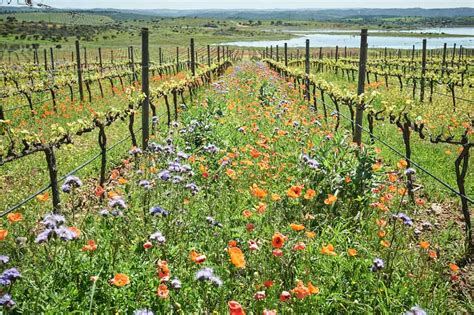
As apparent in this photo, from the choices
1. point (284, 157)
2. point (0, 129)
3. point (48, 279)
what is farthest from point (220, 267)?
point (284, 157)

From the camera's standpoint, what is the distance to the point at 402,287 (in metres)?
3.66

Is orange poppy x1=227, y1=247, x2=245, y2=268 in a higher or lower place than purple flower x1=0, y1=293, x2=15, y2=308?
higher

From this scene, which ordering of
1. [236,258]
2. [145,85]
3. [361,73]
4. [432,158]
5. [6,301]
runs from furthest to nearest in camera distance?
[432,158] → [145,85] → [361,73] → [236,258] → [6,301]

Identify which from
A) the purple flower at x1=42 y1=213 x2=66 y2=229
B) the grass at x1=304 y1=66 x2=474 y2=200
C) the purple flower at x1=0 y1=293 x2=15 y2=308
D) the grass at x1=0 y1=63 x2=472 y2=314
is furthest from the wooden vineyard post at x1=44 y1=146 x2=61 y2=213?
the grass at x1=304 y1=66 x2=474 y2=200

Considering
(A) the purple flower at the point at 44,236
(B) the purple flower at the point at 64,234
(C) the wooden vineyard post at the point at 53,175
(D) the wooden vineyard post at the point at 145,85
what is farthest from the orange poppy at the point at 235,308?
(D) the wooden vineyard post at the point at 145,85

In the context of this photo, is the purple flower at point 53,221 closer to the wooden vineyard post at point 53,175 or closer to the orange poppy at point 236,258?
the orange poppy at point 236,258

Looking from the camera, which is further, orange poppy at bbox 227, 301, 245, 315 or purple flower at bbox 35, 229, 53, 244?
purple flower at bbox 35, 229, 53, 244

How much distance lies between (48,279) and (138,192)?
7.87 ft

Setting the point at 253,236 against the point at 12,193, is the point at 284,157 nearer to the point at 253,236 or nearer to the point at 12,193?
the point at 253,236

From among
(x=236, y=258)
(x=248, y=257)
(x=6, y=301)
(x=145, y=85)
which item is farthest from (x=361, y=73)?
(x=6, y=301)

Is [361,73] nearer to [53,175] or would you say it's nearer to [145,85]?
[145,85]

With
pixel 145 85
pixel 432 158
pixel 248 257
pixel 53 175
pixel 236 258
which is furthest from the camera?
pixel 432 158

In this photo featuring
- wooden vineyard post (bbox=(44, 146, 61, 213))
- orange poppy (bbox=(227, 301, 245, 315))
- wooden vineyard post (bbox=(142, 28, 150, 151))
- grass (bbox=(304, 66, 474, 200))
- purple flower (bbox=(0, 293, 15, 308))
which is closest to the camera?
orange poppy (bbox=(227, 301, 245, 315))

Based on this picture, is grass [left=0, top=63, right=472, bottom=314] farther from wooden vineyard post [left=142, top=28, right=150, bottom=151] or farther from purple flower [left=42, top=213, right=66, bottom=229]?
wooden vineyard post [left=142, top=28, right=150, bottom=151]
